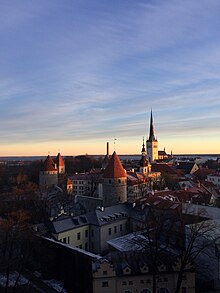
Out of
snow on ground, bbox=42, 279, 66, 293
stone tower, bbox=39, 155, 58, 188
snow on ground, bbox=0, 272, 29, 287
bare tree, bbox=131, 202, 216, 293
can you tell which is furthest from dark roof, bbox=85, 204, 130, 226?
stone tower, bbox=39, 155, 58, 188

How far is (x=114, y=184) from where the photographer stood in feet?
115

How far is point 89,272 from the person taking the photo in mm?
19000

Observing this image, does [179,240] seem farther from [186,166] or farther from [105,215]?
[186,166]

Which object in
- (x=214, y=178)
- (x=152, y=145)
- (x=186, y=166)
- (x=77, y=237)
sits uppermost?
(x=152, y=145)

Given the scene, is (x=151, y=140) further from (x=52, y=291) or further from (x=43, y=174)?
(x=52, y=291)

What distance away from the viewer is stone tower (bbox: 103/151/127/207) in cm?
3516

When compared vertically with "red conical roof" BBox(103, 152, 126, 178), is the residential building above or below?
below

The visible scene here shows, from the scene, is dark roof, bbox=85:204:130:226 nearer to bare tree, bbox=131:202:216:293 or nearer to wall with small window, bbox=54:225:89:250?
wall with small window, bbox=54:225:89:250

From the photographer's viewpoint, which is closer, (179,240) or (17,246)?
(179,240)

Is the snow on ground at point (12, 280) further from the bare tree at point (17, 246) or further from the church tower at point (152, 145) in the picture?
the church tower at point (152, 145)

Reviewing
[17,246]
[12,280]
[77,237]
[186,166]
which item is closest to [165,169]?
[186,166]

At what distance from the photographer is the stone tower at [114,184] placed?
35.2 m

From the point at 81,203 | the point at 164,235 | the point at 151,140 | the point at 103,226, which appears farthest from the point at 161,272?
the point at 151,140

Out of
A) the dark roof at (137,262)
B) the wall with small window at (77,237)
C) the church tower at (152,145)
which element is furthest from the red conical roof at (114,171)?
the church tower at (152,145)
